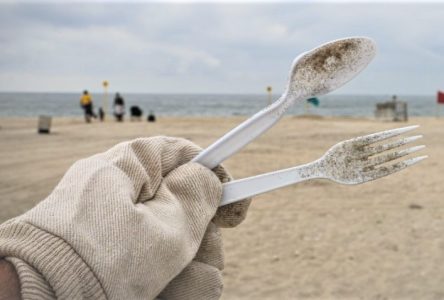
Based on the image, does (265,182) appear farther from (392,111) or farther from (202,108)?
(202,108)

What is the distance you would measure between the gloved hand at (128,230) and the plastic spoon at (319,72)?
0.06 meters

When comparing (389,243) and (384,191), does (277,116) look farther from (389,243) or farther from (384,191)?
(384,191)

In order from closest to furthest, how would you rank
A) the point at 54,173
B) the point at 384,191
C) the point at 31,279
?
the point at 31,279, the point at 384,191, the point at 54,173

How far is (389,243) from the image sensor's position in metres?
5.13

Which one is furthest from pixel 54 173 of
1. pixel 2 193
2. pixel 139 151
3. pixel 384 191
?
pixel 139 151

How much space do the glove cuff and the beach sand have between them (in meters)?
3.45

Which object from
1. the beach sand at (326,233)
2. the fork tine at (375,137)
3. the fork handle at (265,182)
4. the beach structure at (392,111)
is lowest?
the beach structure at (392,111)

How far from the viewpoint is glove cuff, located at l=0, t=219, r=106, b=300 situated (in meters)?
0.82

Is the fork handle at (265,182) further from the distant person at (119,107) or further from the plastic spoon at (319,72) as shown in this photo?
the distant person at (119,107)

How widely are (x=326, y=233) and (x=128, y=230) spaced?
475 cm

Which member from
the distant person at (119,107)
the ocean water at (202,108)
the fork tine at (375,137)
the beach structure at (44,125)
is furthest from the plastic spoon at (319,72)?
the distant person at (119,107)

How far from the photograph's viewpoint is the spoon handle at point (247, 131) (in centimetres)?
109

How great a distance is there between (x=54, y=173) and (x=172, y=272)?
734 centimetres

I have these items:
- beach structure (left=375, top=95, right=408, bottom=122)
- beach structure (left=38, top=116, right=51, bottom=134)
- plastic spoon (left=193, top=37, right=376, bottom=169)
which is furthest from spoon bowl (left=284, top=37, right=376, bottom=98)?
beach structure (left=375, top=95, right=408, bottom=122)
